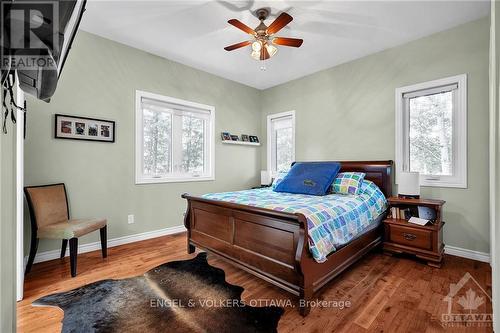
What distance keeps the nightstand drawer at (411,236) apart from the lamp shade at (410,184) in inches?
16.3

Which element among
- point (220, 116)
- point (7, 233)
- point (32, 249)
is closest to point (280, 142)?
point (220, 116)

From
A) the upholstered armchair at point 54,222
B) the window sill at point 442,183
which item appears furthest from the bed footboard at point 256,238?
the window sill at point 442,183

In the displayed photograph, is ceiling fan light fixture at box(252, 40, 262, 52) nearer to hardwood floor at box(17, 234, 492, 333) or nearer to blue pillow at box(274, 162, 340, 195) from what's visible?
blue pillow at box(274, 162, 340, 195)

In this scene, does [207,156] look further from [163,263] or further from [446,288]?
[446,288]

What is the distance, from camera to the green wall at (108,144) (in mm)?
2645

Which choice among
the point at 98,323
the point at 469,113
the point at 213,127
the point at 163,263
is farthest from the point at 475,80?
the point at 98,323

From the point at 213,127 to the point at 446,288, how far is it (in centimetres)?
368

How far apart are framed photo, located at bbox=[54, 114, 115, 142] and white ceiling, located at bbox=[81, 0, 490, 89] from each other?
1.10 metres

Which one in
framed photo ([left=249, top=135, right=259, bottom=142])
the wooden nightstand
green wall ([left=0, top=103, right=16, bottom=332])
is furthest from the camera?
framed photo ([left=249, top=135, right=259, bottom=142])

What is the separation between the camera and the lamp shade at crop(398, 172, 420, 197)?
2.76m

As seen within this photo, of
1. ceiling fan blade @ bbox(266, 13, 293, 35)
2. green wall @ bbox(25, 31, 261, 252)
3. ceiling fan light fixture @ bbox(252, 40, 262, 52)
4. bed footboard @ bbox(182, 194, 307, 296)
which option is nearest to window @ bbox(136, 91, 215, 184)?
green wall @ bbox(25, 31, 261, 252)

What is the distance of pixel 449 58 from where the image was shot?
283cm

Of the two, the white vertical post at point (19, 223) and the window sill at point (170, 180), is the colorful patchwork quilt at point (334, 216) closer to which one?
the window sill at point (170, 180)

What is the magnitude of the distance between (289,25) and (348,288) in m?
2.83
